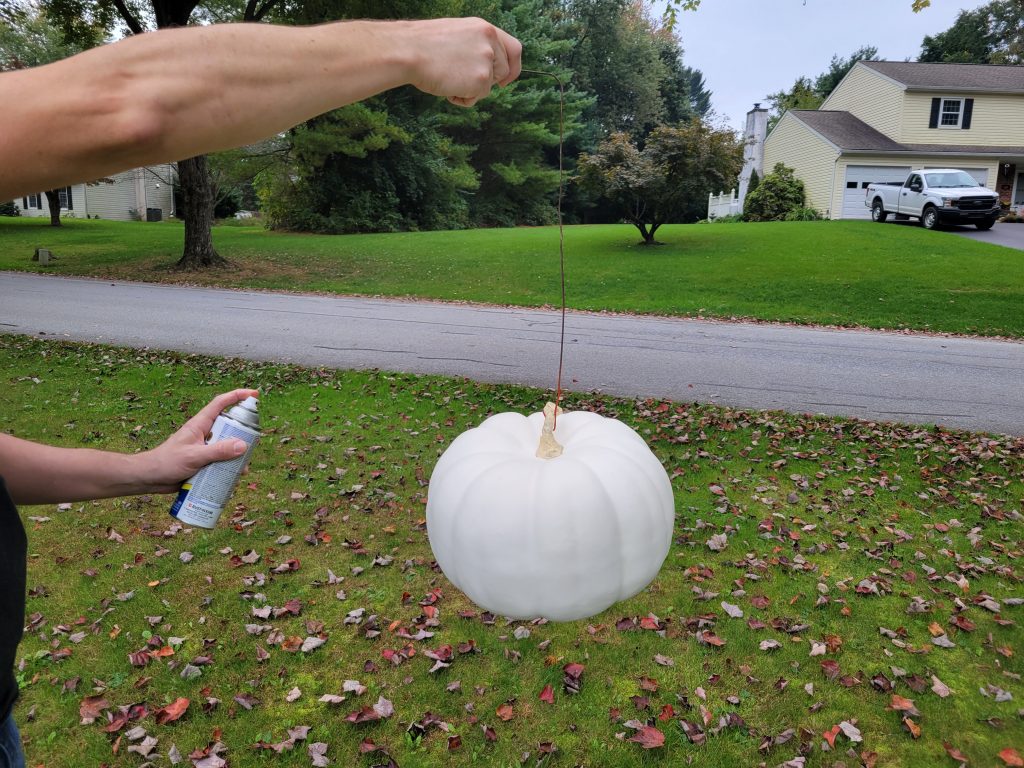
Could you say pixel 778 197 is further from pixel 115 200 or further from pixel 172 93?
pixel 115 200

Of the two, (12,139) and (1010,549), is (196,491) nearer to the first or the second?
(12,139)

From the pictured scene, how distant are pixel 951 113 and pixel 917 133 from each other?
5.67 ft

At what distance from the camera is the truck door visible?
25.6m

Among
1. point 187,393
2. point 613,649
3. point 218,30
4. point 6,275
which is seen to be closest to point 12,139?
point 218,30

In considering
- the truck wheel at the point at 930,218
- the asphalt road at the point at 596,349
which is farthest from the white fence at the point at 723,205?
the asphalt road at the point at 596,349

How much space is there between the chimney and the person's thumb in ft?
119

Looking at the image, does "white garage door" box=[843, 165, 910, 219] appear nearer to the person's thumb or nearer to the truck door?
the truck door

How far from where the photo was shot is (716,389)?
900cm

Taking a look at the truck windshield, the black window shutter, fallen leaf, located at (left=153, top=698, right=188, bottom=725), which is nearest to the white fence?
the black window shutter

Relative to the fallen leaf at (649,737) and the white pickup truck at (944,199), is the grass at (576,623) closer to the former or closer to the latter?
the fallen leaf at (649,737)

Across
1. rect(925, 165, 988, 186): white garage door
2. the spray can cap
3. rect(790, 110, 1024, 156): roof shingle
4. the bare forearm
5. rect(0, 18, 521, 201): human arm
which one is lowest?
the bare forearm

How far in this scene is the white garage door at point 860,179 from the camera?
31.1 m

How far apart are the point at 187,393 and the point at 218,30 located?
8.31 m

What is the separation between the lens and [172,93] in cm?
86
